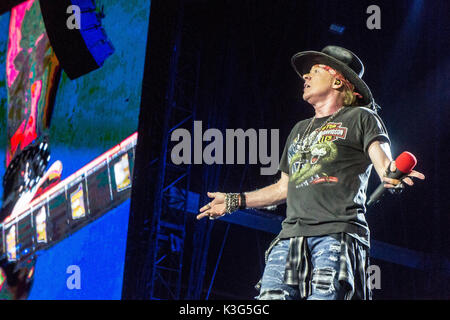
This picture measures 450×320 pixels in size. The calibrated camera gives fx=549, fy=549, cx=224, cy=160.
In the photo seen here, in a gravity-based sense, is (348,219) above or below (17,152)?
below

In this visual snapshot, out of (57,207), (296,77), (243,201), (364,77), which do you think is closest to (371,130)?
(243,201)

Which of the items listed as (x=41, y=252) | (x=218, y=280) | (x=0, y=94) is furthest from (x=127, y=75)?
(x=218, y=280)

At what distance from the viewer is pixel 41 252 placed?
6.09m

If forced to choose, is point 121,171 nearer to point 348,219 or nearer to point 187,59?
point 187,59

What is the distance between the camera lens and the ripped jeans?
7.48ft

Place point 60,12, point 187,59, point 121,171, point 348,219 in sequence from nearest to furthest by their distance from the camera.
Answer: point 348,219 < point 121,171 < point 187,59 < point 60,12

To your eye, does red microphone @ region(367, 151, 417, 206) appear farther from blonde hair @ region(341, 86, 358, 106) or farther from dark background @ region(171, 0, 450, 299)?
dark background @ region(171, 0, 450, 299)

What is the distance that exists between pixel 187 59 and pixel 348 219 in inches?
157

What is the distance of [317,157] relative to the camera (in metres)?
2.61

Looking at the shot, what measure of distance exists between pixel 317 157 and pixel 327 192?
19cm

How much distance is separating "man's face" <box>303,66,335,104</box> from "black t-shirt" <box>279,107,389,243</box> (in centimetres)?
16

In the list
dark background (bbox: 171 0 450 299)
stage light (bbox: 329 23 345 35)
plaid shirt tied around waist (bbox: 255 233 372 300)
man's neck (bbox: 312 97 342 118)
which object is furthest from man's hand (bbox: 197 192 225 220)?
stage light (bbox: 329 23 345 35)

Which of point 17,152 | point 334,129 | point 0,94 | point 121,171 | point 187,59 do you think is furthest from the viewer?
point 0,94

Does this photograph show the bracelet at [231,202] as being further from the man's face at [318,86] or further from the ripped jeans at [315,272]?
the man's face at [318,86]
